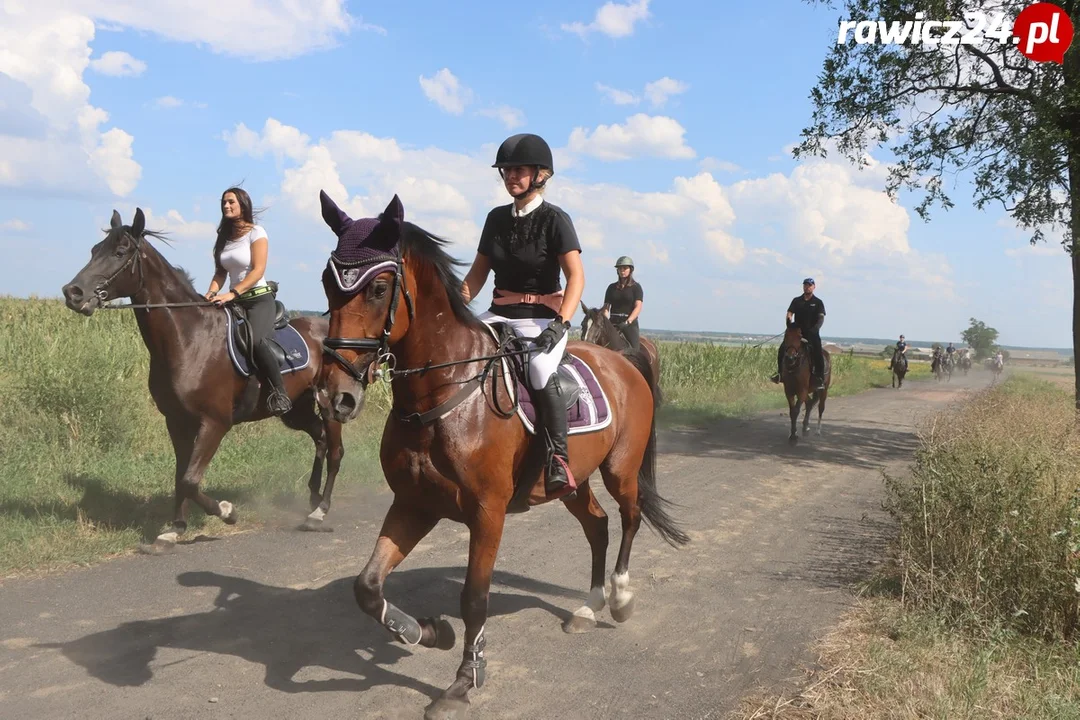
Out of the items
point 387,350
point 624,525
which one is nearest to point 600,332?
point 624,525

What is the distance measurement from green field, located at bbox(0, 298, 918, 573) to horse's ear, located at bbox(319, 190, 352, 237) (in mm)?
4093

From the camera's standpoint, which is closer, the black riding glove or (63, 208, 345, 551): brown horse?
the black riding glove

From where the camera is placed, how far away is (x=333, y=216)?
13.0 feet

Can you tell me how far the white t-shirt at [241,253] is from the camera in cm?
770

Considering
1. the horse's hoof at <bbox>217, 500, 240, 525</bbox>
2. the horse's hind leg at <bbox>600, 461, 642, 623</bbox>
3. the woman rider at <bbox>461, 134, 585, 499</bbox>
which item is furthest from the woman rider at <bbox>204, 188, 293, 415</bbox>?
the horse's hind leg at <bbox>600, 461, 642, 623</bbox>

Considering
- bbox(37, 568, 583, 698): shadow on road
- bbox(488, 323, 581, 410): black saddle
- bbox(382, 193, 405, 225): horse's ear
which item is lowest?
bbox(37, 568, 583, 698): shadow on road

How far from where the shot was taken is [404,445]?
166 inches

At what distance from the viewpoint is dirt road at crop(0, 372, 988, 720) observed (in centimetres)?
421

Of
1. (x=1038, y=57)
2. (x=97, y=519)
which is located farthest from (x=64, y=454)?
(x=1038, y=57)

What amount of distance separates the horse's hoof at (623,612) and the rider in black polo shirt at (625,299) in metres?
8.52

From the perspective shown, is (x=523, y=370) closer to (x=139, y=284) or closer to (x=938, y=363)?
(x=139, y=284)

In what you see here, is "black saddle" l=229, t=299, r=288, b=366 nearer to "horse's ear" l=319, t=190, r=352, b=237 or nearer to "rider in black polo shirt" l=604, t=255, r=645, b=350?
"horse's ear" l=319, t=190, r=352, b=237

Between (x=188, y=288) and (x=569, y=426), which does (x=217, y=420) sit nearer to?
(x=188, y=288)

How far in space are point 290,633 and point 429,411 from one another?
194cm
